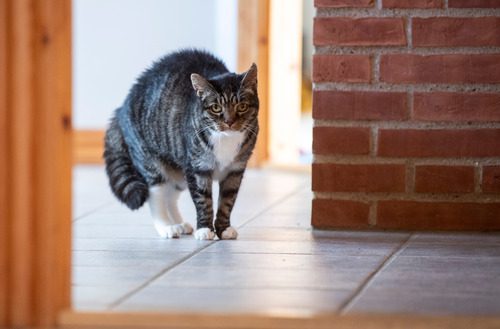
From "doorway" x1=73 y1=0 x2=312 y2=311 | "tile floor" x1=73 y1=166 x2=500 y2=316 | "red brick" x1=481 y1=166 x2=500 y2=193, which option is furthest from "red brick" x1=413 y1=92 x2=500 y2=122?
"doorway" x1=73 y1=0 x2=312 y2=311

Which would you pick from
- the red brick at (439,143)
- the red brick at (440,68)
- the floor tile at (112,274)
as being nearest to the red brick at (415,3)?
the red brick at (440,68)

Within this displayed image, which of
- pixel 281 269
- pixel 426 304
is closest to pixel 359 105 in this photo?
pixel 281 269

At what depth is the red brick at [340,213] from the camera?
11.0ft

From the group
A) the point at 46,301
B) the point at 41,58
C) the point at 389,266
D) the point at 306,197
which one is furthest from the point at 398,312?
the point at 306,197

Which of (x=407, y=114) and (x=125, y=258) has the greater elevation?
(x=407, y=114)

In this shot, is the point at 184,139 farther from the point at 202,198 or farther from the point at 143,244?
the point at 143,244

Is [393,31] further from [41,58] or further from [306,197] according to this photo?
[41,58]

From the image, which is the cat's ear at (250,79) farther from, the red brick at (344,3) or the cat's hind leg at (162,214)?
the cat's hind leg at (162,214)

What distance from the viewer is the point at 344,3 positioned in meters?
3.28

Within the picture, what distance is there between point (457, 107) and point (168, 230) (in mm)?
1025

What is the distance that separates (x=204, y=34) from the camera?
213 inches

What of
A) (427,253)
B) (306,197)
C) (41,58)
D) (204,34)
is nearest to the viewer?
(41,58)

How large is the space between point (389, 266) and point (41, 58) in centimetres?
115

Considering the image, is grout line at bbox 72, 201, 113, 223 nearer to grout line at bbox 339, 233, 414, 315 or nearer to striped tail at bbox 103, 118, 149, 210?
striped tail at bbox 103, 118, 149, 210
